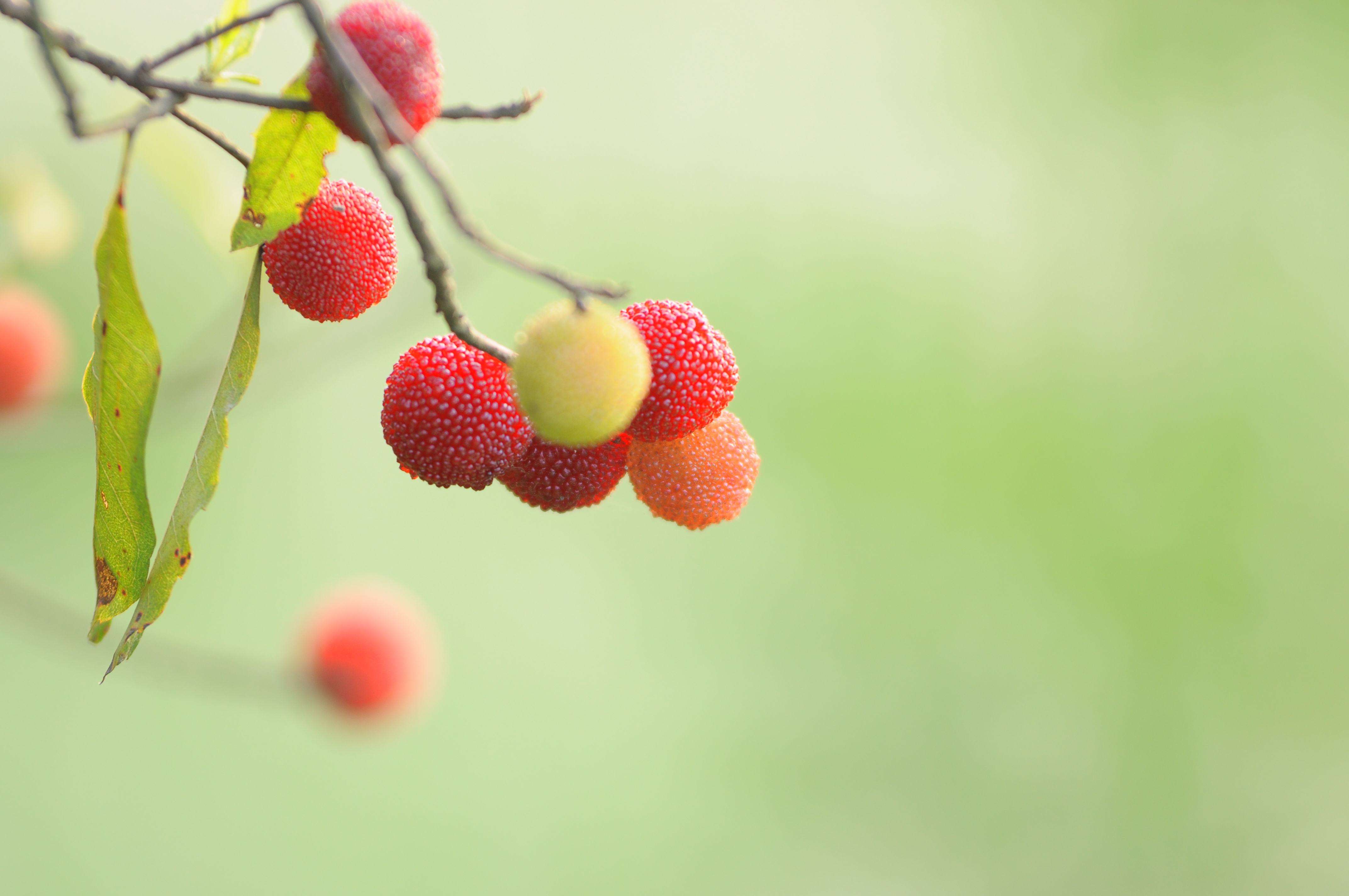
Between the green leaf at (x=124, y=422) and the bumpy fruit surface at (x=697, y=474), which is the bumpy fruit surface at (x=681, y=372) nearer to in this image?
the bumpy fruit surface at (x=697, y=474)

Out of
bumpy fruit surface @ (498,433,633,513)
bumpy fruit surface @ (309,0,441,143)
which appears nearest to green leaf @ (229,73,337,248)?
bumpy fruit surface @ (309,0,441,143)

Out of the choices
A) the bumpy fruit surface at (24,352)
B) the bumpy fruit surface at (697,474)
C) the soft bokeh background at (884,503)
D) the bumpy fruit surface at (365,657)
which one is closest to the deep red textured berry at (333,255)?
the bumpy fruit surface at (697,474)

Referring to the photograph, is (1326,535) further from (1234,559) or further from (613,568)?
(613,568)

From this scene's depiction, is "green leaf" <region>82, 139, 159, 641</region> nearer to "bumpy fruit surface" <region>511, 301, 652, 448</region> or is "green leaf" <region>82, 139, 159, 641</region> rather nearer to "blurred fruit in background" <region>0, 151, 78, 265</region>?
"bumpy fruit surface" <region>511, 301, 652, 448</region>

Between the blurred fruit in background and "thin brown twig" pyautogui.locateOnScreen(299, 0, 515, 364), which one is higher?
"thin brown twig" pyautogui.locateOnScreen(299, 0, 515, 364)

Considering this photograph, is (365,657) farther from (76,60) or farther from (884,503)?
(884,503)

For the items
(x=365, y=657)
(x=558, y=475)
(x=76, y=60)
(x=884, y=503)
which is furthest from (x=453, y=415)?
(x=884, y=503)

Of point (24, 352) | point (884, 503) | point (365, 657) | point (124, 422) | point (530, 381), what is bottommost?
point (365, 657)

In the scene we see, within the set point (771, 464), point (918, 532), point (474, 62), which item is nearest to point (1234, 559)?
point (918, 532)
